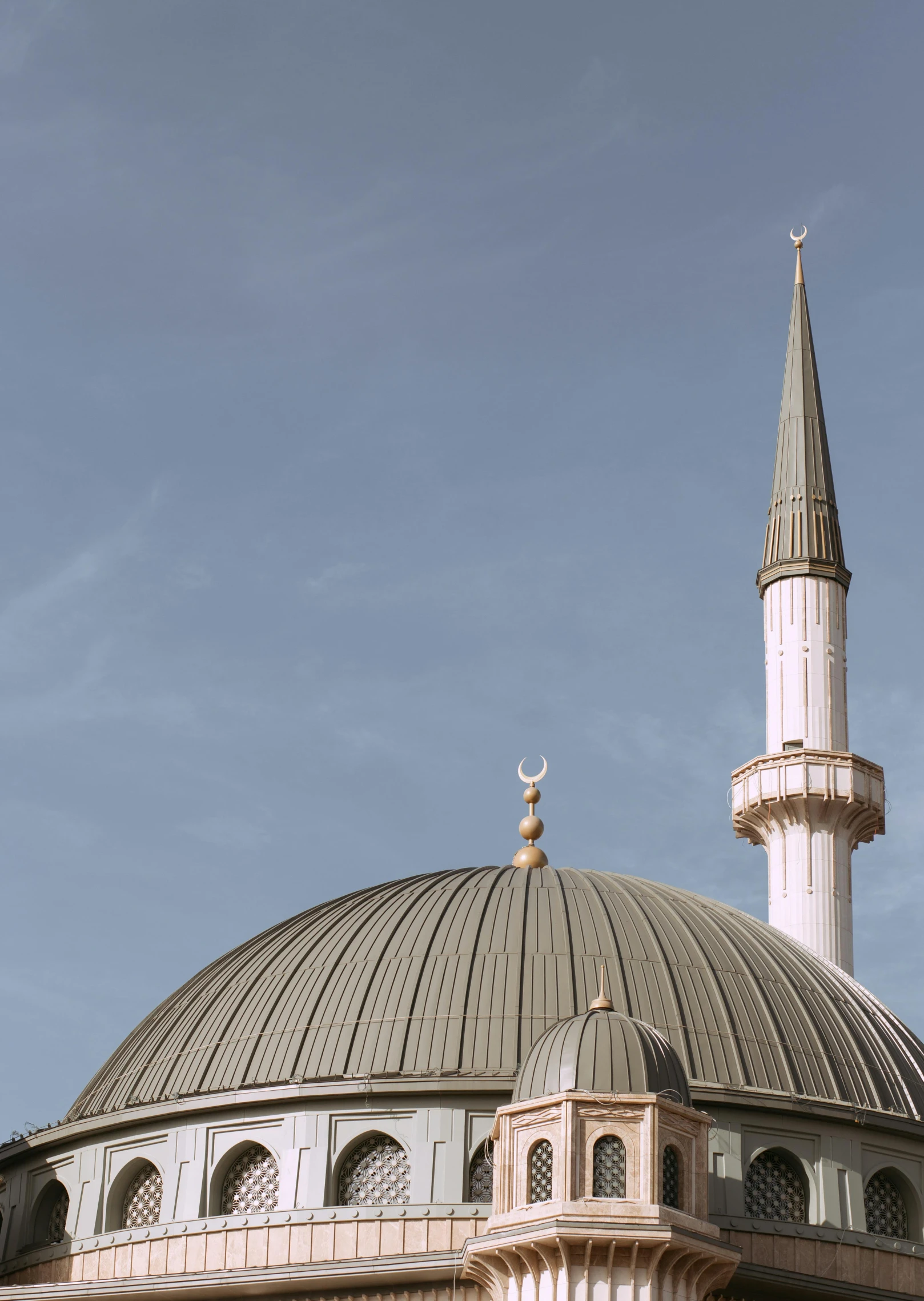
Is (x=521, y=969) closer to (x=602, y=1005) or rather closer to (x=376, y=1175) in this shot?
(x=602, y=1005)

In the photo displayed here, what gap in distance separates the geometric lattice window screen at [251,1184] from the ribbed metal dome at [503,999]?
1.19 m

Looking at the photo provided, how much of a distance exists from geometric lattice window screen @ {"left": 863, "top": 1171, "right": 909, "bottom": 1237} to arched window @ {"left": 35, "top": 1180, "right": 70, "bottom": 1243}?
1247cm

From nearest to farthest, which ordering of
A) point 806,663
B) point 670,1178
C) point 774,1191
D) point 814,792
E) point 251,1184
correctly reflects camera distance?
point 670,1178 < point 774,1191 < point 251,1184 < point 814,792 < point 806,663

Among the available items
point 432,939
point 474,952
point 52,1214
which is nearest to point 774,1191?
point 474,952

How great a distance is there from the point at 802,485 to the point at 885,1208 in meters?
25.9

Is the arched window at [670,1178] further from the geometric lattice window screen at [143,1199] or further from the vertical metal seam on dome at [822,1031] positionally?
the geometric lattice window screen at [143,1199]

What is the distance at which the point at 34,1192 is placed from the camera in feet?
120

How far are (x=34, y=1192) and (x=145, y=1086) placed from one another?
2.48 m

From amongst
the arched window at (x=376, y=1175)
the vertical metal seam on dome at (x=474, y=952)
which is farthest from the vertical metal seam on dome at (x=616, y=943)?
the arched window at (x=376, y=1175)

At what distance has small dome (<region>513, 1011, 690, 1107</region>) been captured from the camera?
30.0 metres

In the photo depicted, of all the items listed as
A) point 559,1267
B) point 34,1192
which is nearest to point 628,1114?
point 559,1267

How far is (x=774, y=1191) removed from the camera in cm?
3366

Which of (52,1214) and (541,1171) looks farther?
(52,1214)

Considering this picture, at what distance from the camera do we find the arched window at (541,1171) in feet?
97.2
